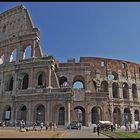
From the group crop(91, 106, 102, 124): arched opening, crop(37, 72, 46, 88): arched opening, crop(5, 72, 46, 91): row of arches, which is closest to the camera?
crop(91, 106, 102, 124): arched opening

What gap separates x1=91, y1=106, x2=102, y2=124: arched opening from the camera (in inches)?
1390

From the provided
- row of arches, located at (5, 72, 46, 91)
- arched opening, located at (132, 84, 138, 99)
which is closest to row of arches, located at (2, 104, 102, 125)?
row of arches, located at (5, 72, 46, 91)

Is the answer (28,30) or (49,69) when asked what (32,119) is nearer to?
(49,69)

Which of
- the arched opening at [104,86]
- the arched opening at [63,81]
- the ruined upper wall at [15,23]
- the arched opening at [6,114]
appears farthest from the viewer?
the arched opening at [104,86]

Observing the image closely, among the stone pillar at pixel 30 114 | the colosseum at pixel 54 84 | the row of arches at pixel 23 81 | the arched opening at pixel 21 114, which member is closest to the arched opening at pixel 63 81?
the colosseum at pixel 54 84

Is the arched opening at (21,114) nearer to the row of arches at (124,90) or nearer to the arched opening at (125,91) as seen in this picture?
the row of arches at (124,90)

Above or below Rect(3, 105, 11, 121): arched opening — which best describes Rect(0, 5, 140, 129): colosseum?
above

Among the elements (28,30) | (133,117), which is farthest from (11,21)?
(133,117)

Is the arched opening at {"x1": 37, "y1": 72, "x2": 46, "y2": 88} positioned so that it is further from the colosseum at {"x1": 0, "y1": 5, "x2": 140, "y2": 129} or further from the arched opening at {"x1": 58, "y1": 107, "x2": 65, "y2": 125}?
the arched opening at {"x1": 58, "y1": 107, "x2": 65, "y2": 125}

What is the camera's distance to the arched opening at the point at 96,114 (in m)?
35.3

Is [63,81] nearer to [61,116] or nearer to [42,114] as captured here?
[61,116]

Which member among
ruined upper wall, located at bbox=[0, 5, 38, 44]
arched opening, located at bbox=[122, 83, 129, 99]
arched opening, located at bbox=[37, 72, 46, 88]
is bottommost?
arched opening, located at bbox=[122, 83, 129, 99]

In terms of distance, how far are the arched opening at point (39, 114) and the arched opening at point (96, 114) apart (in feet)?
25.3

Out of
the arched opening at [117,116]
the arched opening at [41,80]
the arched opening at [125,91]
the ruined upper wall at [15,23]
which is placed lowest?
the arched opening at [117,116]
